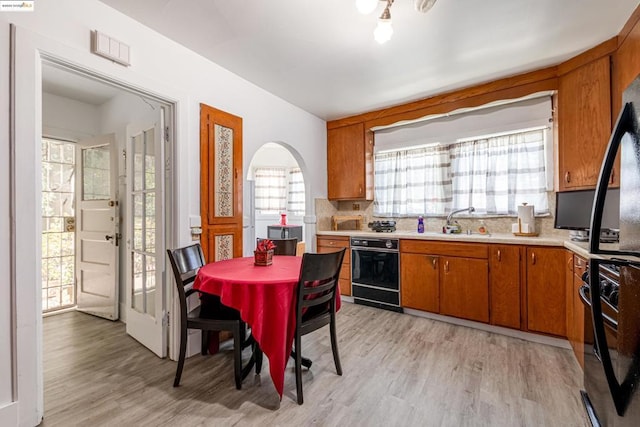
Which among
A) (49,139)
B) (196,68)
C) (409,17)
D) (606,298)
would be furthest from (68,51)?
(606,298)

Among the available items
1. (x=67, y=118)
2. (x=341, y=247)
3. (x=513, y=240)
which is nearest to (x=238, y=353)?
(x=341, y=247)

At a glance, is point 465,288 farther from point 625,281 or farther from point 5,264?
point 5,264

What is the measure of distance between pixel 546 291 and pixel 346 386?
1961 mm

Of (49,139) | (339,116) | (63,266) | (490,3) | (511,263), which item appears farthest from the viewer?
(339,116)

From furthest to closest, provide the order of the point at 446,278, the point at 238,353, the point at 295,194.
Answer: the point at 295,194, the point at 446,278, the point at 238,353

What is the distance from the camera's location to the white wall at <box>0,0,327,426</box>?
59.6 inches

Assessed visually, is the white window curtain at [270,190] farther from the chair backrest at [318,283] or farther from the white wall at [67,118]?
the chair backrest at [318,283]

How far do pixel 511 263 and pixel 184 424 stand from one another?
286 cm

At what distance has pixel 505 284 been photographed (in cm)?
268

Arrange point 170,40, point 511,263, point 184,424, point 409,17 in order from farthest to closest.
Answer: point 511,263
point 170,40
point 409,17
point 184,424

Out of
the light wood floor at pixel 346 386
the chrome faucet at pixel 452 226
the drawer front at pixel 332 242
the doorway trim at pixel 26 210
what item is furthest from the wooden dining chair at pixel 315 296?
the chrome faucet at pixel 452 226

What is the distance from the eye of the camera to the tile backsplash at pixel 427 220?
2924mm

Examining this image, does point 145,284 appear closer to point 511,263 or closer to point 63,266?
point 63,266

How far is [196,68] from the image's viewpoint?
2.44 meters
